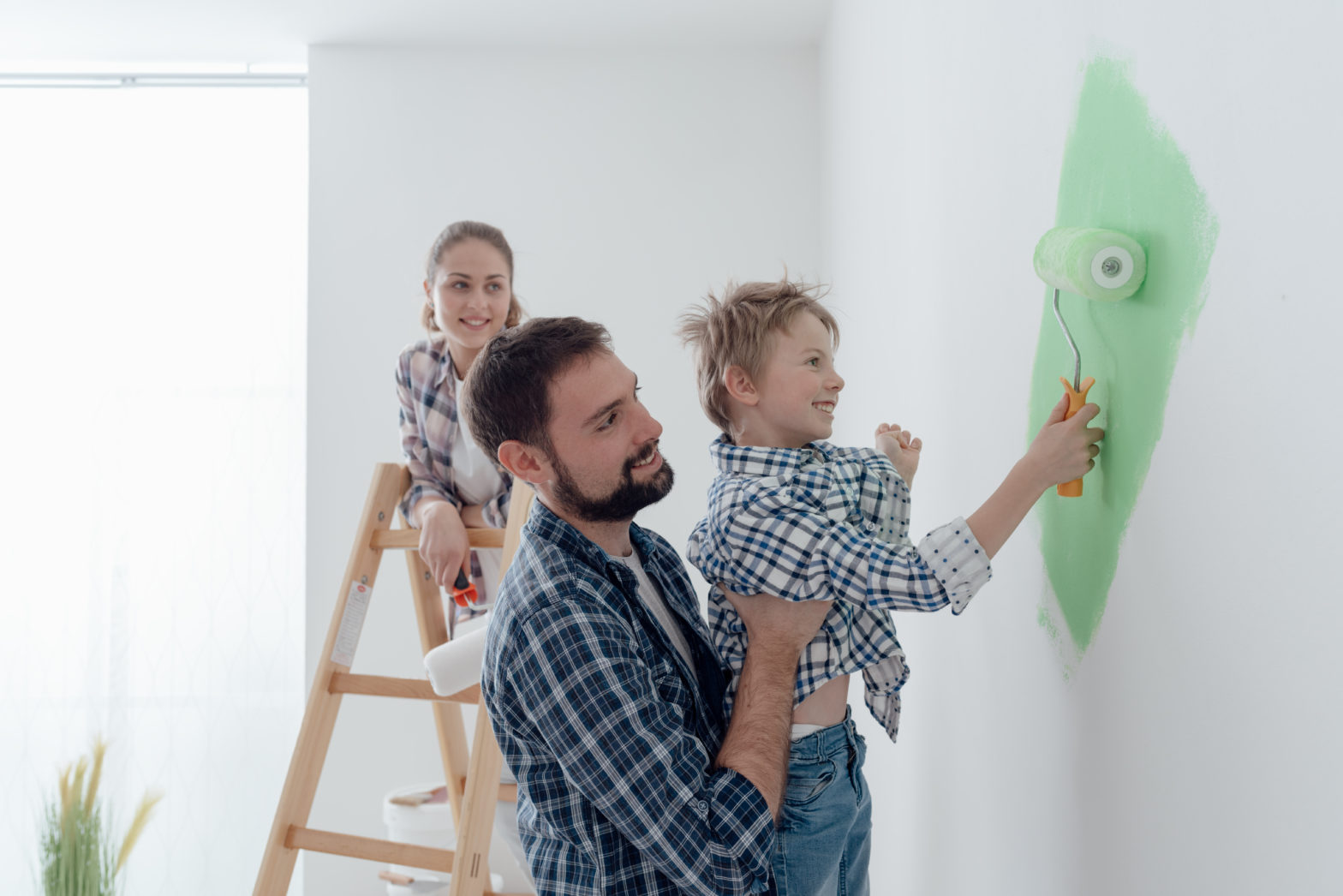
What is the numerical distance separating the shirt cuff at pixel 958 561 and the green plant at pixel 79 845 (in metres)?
2.74

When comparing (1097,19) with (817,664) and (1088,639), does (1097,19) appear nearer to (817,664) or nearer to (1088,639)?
(1088,639)

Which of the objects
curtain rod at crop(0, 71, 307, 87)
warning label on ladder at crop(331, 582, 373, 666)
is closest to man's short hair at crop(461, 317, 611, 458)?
warning label on ladder at crop(331, 582, 373, 666)

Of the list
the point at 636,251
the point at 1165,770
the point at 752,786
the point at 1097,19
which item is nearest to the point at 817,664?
the point at 752,786

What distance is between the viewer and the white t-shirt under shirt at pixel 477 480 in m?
2.05

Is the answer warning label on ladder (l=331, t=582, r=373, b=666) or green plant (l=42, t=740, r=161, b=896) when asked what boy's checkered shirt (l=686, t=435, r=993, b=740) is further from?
green plant (l=42, t=740, r=161, b=896)

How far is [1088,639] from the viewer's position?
3.25 ft

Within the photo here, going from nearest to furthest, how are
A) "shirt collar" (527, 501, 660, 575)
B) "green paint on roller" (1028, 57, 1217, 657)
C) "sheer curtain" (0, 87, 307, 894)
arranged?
"green paint on roller" (1028, 57, 1217, 657)
"shirt collar" (527, 501, 660, 575)
"sheer curtain" (0, 87, 307, 894)

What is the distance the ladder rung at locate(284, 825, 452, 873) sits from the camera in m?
1.86

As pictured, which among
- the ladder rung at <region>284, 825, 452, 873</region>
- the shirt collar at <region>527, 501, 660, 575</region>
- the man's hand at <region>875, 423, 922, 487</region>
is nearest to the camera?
the shirt collar at <region>527, 501, 660, 575</region>

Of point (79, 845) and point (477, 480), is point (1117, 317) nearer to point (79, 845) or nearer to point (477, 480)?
point (477, 480)

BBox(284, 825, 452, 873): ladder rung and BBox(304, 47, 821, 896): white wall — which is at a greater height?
BBox(304, 47, 821, 896): white wall

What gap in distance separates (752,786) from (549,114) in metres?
2.60

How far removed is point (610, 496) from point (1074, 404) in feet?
1.73

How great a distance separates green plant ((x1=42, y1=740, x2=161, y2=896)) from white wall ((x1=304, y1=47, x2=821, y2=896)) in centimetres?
65
